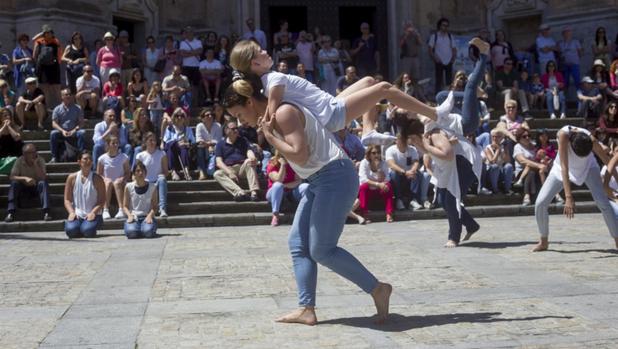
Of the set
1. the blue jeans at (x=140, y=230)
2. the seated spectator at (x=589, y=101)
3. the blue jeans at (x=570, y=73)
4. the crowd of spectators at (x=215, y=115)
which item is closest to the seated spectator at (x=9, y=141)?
the crowd of spectators at (x=215, y=115)

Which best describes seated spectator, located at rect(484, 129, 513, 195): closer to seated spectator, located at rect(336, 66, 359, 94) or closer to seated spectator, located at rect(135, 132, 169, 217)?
seated spectator, located at rect(336, 66, 359, 94)

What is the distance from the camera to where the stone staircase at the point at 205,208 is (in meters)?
14.6

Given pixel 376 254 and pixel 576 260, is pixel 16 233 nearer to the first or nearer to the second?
pixel 376 254

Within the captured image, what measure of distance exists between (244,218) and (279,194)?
698 mm

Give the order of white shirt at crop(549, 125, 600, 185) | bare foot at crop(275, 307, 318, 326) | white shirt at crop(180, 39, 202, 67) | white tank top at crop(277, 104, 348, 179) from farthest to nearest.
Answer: white shirt at crop(180, 39, 202, 67) → white shirt at crop(549, 125, 600, 185) → bare foot at crop(275, 307, 318, 326) → white tank top at crop(277, 104, 348, 179)

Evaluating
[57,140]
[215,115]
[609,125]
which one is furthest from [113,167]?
[609,125]

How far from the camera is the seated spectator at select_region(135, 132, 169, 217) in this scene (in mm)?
14938

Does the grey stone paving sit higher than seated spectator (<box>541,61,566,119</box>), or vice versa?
seated spectator (<box>541,61,566,119</box>)

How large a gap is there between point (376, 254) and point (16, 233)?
21.7ft

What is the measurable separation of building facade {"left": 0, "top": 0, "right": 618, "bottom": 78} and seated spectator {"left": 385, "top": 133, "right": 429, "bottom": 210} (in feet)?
28.3

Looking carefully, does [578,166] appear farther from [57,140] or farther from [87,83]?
[87,83]

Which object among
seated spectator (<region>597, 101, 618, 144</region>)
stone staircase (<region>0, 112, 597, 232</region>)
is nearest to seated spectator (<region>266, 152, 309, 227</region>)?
stone staircase (<region>0, 112, 597, 232</region>)

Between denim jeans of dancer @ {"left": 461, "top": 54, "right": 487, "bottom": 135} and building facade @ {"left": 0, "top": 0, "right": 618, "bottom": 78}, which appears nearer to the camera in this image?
denim jeans of dancer @ {"left": 461, "top": 54, "right": 487, "bottom": 135}

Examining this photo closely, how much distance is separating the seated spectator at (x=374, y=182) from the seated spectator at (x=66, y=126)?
543 cm
